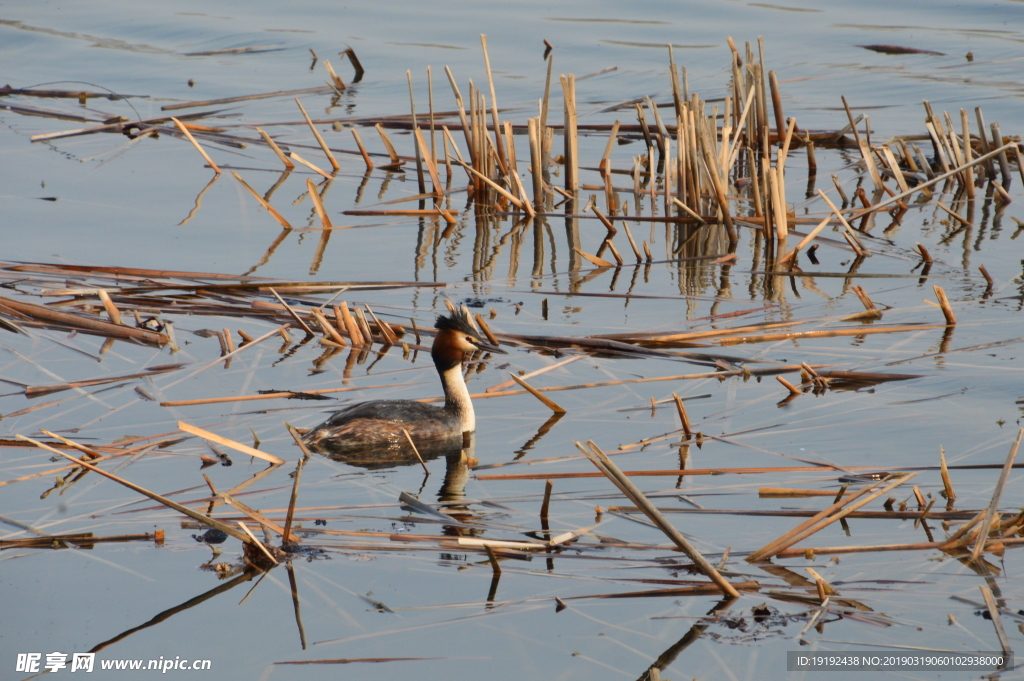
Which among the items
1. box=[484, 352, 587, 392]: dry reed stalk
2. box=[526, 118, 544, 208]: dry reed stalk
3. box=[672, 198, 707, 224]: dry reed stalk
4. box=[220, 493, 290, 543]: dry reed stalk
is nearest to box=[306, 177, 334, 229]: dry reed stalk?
box=[526, 118, 544, 208]: dry reed stalk

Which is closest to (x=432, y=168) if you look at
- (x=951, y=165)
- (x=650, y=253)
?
(x=650, y=253)

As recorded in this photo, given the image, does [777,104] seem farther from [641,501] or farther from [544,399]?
[641,501]

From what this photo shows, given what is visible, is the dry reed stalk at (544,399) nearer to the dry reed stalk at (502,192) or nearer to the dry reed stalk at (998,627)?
the dry reed stalk at (998,627)

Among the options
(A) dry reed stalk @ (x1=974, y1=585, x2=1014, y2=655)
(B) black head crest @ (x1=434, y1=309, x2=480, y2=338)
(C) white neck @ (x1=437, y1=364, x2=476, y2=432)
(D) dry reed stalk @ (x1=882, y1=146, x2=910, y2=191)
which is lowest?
(C) white neck @ (x1=437, y1=364, x2=476, y2=432)

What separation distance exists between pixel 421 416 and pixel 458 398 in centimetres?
30

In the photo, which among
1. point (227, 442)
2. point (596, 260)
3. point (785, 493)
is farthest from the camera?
point (596, 260)

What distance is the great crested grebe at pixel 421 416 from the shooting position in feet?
20.3

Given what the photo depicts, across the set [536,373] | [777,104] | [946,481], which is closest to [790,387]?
[536,373]

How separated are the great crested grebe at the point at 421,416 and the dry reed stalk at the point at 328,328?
0.99 meters

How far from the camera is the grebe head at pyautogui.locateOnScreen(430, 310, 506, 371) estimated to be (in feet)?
22.1

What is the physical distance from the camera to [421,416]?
6.52 metres

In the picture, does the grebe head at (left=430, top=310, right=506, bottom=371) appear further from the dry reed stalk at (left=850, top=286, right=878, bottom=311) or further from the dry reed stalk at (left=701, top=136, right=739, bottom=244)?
the dry reed stalk at (left=701, top=136, right=739, bottom=244)

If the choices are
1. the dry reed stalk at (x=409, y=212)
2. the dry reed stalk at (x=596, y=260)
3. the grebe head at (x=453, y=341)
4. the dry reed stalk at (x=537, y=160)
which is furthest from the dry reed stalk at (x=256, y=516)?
the dry reed stalk at (x=537, y=160)

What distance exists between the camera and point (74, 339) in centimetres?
754
